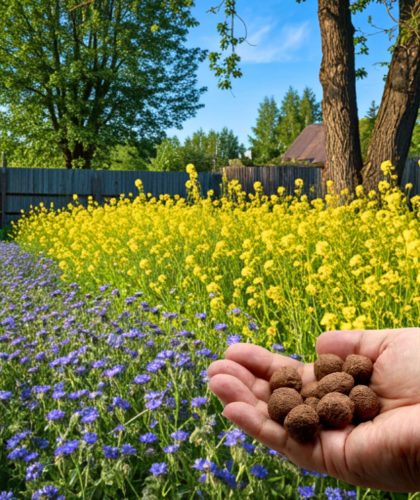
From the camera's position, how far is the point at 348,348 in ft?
8.09

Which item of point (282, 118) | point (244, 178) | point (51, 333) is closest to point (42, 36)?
point (244, 178)

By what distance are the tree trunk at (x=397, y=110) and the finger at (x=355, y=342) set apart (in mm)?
7239

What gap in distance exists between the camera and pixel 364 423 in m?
1.94

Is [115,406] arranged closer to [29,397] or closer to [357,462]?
[29,397]

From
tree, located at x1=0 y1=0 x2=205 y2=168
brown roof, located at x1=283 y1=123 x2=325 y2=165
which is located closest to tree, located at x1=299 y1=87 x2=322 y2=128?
brown roof, located at x1=283 y1=123 x2=325 y2=165

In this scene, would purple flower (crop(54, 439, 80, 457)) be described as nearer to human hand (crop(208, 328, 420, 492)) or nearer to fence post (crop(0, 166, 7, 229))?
human hand (crop(208, 328, 420, 492))

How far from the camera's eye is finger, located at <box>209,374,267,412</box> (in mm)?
2029

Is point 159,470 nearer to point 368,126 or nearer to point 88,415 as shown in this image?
point 88,415

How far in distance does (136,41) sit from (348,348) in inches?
1060

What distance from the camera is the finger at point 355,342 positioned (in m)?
2.34

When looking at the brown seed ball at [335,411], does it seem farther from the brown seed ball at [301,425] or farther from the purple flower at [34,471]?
the purple flower at [34,471]

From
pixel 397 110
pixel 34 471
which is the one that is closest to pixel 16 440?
pixel 34 471

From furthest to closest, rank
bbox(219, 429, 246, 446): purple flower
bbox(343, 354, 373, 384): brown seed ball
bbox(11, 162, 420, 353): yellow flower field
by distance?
bbox(11, 162, 420, 353): yellow flower field, bbox(343, 354, 373, 384): brown seed ball, bbox(219, 429, 246, 446): purple flower

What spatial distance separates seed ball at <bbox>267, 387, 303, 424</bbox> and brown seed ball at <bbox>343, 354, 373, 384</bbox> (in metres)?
0.27
